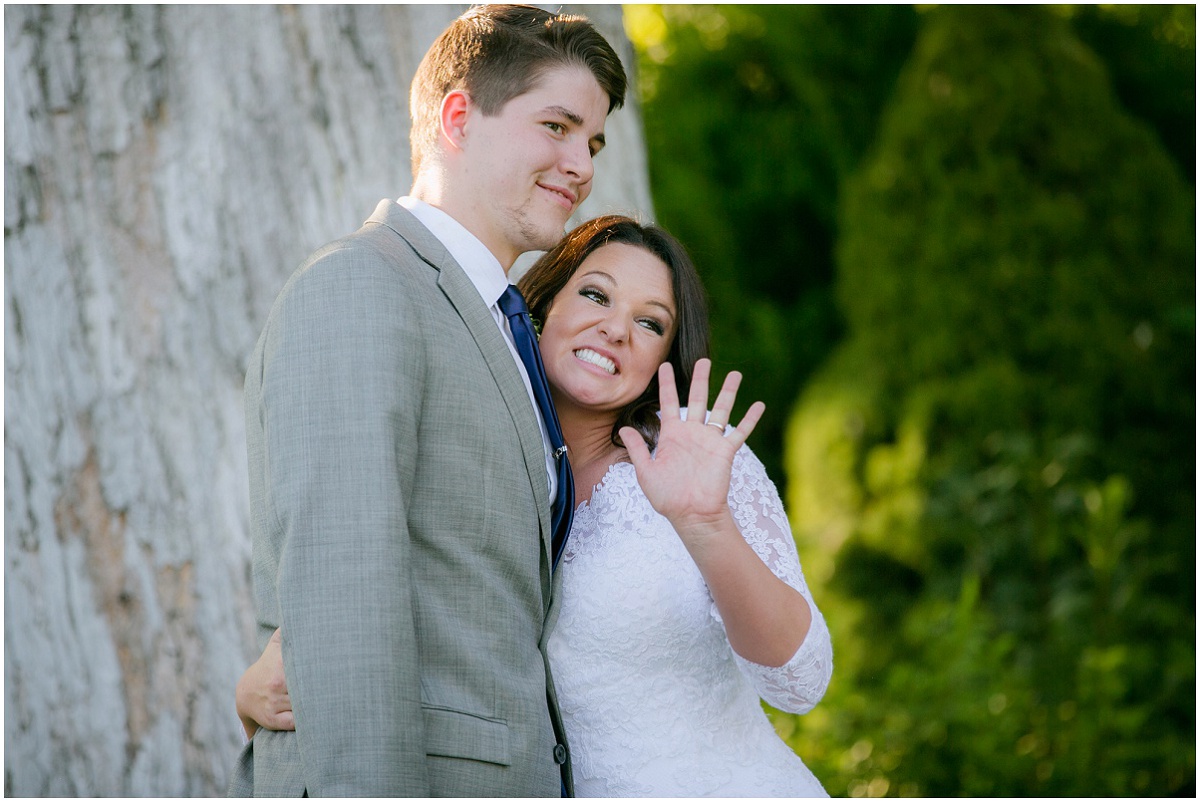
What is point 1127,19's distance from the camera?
20.2 ft

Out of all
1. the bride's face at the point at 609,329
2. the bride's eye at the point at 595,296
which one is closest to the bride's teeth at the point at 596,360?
the bride's face at the point at 609,329

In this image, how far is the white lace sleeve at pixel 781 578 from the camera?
6.61 feet

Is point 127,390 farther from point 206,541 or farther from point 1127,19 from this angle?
point 1127,19

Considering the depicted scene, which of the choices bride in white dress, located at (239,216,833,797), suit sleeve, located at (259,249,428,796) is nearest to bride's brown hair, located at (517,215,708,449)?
bride in white dress, located at (239,216,833,797)

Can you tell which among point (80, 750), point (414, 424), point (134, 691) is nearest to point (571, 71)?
point (414, 424)

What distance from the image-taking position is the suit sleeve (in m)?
1.60

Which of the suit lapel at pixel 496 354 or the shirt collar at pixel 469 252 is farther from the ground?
the shirt collar at pixel 469 252

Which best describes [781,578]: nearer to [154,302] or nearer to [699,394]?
[699,394]

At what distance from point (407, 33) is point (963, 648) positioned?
2.64 metres

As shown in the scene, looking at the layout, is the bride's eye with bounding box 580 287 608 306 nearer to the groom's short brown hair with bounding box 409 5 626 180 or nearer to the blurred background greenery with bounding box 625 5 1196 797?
the groom's short brown hair with bounding box 409 5 626 180

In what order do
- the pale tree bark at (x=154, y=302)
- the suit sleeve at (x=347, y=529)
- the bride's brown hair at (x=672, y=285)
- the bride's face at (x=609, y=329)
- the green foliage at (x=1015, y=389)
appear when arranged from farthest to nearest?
the green foliage at (x=1015, y=389), the pale tree bark at (x=154, y=302), the bride's brown hair at (x=672, y=285), the bride's face at (x=609, y=329), the suit sleeve at (x=347, y=529)

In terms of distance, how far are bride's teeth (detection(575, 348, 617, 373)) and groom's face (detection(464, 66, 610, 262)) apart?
0.92 ft

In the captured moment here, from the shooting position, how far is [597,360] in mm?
2334

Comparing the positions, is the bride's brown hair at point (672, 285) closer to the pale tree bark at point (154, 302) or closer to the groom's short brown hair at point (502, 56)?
the groom's short brown hair at point (502, 56)
